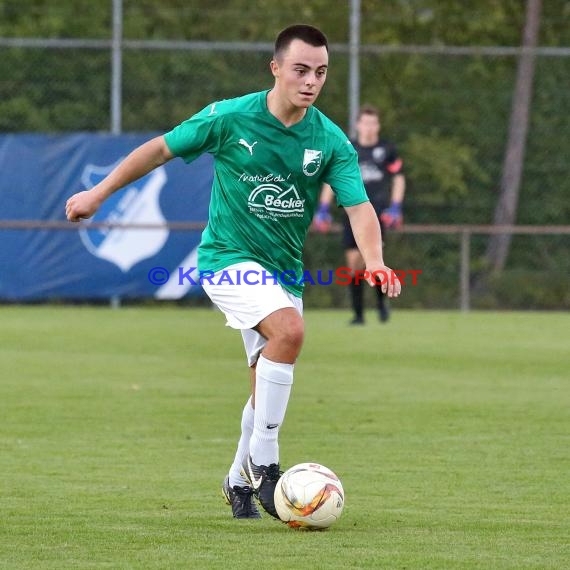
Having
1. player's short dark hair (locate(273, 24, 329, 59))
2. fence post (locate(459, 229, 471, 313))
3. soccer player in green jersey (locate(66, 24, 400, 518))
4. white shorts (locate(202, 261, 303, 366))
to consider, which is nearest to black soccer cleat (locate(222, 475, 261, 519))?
soccer player in green jersey (locate(66, 24, 400, 518))

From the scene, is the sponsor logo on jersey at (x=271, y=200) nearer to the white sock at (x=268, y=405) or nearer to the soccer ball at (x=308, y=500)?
the white sock at (x=268, y=405)

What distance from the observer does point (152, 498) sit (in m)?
6.36

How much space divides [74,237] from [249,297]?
14496 mm

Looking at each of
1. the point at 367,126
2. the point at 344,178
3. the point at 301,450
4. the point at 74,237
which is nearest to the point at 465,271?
the point at 367,126

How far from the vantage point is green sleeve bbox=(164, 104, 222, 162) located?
5.95 meters

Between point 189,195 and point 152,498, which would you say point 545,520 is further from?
point 189,195

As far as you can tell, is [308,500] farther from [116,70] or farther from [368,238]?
[116,70]

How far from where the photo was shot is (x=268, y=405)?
5.90m

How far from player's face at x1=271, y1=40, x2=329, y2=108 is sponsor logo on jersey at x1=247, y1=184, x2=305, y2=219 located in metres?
0.35

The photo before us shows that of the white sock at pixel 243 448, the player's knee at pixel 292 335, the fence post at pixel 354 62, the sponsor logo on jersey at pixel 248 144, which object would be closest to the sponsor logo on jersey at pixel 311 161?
Answer: the sponsor logo on jersey at pixel 248 144

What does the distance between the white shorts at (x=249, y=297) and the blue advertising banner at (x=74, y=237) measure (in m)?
13.9

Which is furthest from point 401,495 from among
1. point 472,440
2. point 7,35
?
point 7,35

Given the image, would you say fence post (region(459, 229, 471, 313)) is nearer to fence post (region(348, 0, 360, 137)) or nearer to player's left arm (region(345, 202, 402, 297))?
fence post (region(348, 0, 360, 137))

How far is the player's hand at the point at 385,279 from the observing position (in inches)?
224
